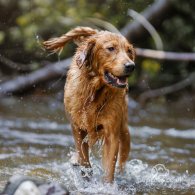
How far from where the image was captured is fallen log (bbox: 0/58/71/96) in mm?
13156

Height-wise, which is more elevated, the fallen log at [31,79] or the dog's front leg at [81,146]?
the fallen log at [31,79]

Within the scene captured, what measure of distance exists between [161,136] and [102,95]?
371cm

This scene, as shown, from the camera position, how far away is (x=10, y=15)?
48.6 feet

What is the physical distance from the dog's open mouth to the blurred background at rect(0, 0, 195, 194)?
1.25 metres

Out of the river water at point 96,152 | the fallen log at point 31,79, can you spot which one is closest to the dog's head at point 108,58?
the river water at point 96,152

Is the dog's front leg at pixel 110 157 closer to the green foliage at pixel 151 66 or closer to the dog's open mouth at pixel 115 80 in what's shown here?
the dog's open mouth at pixel 115 80

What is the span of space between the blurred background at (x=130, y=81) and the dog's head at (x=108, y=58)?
1.27 m

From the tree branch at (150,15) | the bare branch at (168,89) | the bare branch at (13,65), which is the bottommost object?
the bare branch at (168,89)

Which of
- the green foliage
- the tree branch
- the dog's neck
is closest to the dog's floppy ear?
the dog's neck

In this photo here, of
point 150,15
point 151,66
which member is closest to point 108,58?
point 150,15

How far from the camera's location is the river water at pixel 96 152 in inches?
256

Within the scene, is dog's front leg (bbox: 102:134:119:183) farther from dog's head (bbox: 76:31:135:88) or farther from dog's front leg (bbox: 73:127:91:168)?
dog's head (bbox: 76:31:135:88)

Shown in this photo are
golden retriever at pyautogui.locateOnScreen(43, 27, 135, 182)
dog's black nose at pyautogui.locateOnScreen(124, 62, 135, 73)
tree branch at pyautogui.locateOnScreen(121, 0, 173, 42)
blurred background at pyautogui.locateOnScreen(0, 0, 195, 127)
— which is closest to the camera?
dog's black nose at pyautogui.locateOnScreen(124, 62, 135, 73)

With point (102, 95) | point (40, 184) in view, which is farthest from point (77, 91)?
point (40, 184)
